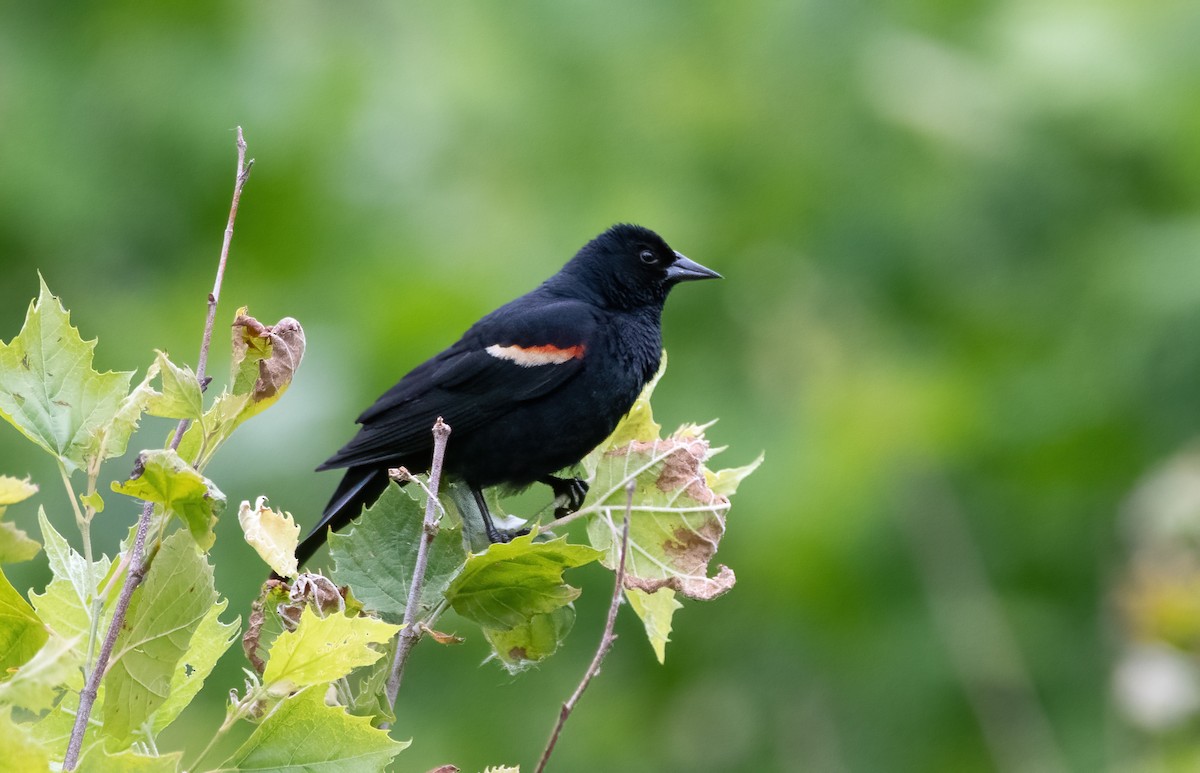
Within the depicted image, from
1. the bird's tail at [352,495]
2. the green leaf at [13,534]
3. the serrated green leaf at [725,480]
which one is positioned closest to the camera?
the green leaf at [13,534]

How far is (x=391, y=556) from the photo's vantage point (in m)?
1.95

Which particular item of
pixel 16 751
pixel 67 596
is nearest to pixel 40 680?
pixel 16 751

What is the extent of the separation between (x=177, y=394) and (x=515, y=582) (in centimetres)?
52

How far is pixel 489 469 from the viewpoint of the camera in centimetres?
338

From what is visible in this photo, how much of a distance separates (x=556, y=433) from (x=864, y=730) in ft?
14.5

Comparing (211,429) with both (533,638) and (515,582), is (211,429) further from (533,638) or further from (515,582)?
(533,638)

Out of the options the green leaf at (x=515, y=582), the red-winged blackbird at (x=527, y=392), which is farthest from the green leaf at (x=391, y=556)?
the red-winged blackbird at (x=527, y=392)

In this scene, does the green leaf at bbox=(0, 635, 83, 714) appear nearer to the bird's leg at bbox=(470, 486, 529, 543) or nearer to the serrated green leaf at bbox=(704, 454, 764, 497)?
the serrated green leaf at bbox=(704, 454, 764, 497)

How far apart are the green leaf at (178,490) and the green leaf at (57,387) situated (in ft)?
0.48

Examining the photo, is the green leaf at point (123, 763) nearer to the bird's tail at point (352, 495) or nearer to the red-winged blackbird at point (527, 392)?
the red-winged blackbird at point (527, 392)

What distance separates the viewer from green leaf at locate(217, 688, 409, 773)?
4.75 feet

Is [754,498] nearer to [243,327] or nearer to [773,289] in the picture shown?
[773,289]

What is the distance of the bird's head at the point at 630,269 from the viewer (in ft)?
12.8

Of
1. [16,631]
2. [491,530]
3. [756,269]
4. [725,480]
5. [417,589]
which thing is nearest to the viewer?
[16,631]
